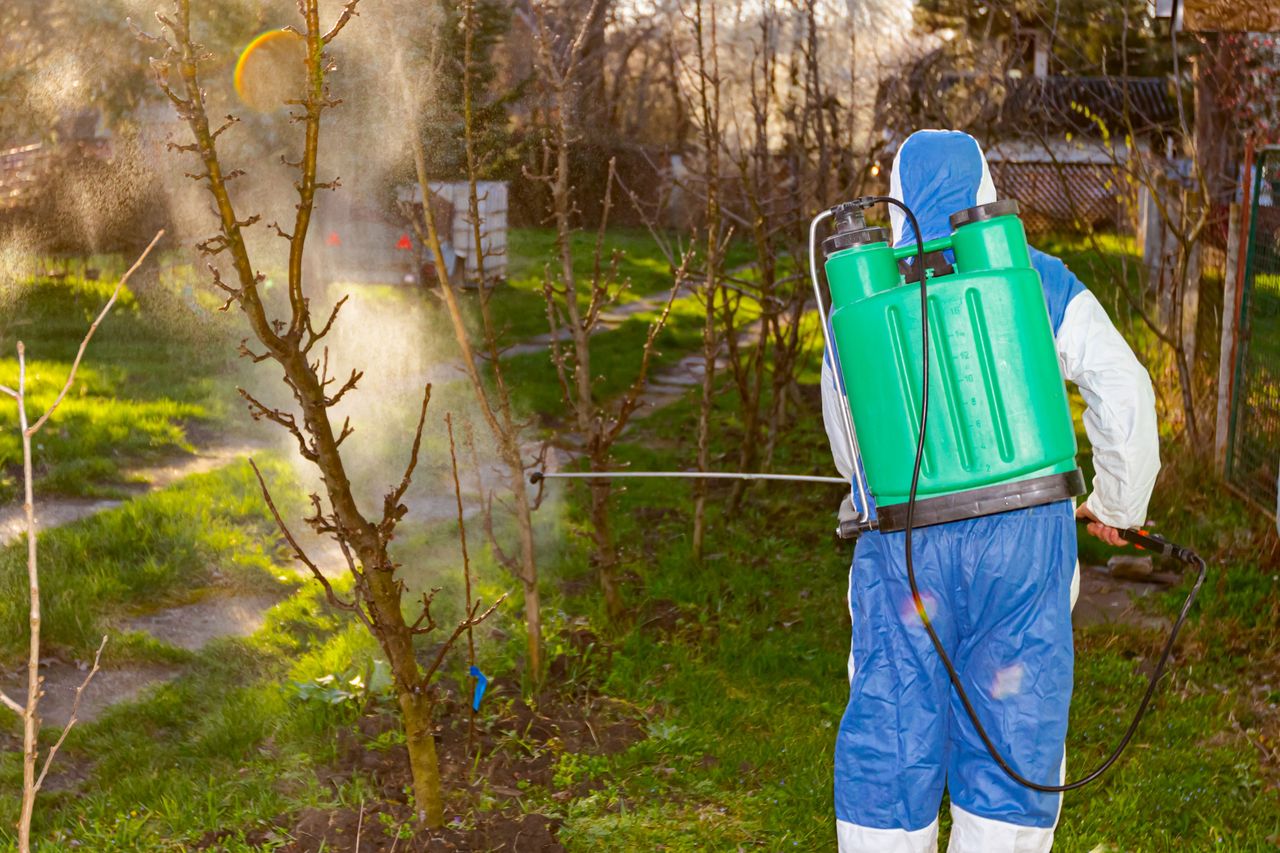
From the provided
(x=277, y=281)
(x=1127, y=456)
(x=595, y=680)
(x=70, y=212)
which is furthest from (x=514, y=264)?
Result: (x=1127, y=456)

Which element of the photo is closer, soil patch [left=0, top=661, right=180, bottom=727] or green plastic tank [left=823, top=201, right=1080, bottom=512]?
green plastic tank [left=823, top=201, right=1080, bottom=512]

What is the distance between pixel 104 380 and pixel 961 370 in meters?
5.00

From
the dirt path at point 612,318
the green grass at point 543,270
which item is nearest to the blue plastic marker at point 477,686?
the green grass at point 543,270

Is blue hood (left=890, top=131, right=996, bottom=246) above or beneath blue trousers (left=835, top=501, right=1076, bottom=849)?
above

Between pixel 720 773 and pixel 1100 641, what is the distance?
1560 mm

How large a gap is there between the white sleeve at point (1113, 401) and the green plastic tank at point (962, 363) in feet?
0.39

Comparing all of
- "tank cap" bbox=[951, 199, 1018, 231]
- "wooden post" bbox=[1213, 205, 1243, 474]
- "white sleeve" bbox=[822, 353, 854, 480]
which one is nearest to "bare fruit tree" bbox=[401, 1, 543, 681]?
"white sleeve" bbox=[822, 353, 854, 480]

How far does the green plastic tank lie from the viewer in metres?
2.12

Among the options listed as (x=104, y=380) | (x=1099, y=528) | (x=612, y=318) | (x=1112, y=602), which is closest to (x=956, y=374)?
(x=1099, y=528)

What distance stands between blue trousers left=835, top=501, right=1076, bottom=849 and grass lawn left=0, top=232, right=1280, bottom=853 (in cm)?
67

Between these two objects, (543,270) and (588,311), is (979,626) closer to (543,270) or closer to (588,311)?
(588,311)

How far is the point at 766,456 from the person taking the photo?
5234 mm

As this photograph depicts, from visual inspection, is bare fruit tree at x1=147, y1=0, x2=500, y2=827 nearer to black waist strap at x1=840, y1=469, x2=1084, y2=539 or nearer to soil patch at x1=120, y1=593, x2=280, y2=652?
black waist strap at x1=840, y1=469, x2=1084, y2=539

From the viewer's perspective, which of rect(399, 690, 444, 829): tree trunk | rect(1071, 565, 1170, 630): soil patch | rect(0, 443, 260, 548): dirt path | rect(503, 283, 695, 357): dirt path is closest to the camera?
rect(399, 690, 444, 829): tree trunk
